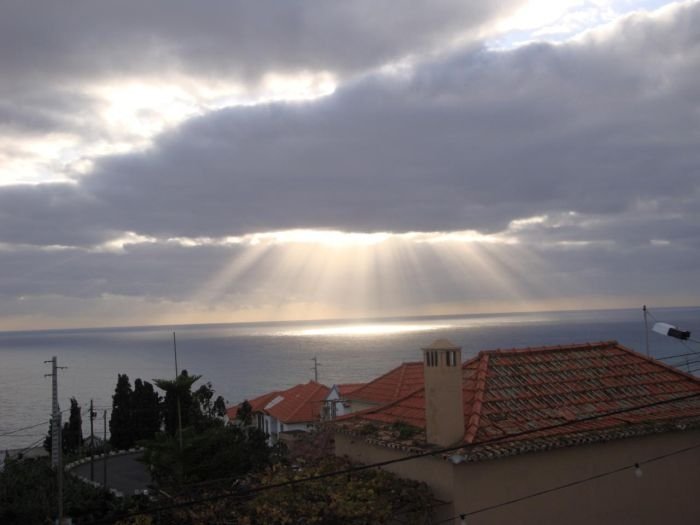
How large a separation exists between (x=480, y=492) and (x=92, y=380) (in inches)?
5814

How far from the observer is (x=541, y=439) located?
1426cm

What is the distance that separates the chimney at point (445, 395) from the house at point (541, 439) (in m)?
0.02

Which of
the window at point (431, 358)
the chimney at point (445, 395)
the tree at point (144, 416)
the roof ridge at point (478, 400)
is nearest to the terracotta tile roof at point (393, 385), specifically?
the roof ridge at point (478, 400)

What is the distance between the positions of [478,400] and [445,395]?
5.44 feet

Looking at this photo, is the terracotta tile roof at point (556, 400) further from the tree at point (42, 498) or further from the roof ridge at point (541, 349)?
the tree at point (42, 498)

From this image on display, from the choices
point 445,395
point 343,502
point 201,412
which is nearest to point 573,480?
point 445,395

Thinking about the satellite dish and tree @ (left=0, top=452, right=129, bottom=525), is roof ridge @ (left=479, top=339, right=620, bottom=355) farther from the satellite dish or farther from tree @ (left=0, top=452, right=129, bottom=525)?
tree @ (left=0, top=452, right=129, bottom=525)

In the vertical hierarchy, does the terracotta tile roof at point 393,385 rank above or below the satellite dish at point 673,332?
Answer: below

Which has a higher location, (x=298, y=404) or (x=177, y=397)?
(x=177, y=397)

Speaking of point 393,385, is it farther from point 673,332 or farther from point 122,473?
point 122,473

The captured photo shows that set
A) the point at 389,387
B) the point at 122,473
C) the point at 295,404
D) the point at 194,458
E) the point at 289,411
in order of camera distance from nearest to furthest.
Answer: the point at 389,387, the point at 194,458, the point at 122,473, the point at 289,411, the point at 295,404

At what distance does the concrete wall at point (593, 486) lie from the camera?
13.5 meters

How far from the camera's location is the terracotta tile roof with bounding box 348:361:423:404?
23.6 meters

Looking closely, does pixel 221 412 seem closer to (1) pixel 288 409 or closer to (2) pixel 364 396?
(1) pixel 288 409
